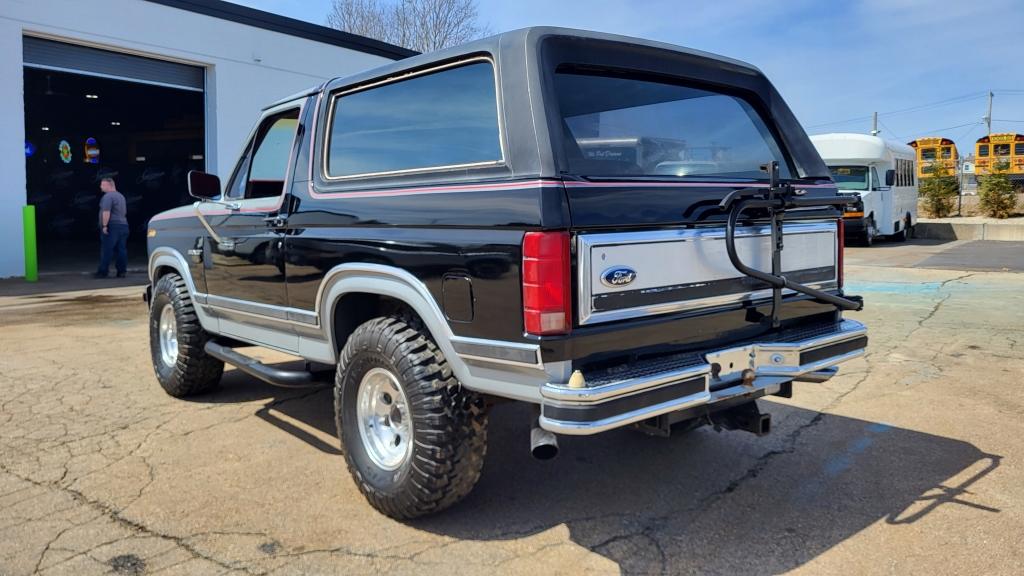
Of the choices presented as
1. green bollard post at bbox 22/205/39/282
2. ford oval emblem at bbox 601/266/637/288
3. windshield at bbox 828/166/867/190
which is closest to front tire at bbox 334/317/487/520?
ford oval emblem at bbox 601/266/637/288

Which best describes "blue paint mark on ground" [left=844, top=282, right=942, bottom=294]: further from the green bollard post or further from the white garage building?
the green bollard post

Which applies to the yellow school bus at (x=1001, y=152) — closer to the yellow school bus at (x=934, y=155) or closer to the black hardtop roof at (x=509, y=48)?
the yellow school bus at (x=934, y=155)

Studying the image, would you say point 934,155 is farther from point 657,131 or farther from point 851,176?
point 657,131

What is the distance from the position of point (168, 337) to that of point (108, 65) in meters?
11.1

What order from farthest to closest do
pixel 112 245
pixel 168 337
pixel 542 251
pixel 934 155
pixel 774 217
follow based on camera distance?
pixel 934 155 < pixel 112 245 < pixel 168 337 < pixel 774 217 < pixel 542 251

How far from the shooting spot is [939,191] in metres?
28.2

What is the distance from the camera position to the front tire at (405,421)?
126 inches

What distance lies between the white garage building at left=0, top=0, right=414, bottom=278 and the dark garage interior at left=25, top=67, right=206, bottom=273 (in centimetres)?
5

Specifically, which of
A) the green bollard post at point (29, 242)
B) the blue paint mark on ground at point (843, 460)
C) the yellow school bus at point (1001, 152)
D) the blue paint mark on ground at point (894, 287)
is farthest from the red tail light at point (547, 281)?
the yellow school bus at point (1001, 152)

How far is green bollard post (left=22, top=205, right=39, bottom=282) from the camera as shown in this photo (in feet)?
43.3

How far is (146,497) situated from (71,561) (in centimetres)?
64

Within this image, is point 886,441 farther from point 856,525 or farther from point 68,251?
point 68,251

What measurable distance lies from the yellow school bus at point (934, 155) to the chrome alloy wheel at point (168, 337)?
1182 inches

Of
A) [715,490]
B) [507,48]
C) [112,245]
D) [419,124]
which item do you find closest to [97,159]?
[112,245]
